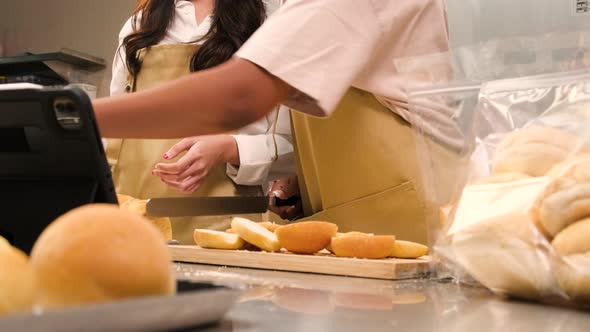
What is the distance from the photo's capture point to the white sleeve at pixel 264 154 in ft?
4.64

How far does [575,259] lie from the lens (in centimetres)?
53

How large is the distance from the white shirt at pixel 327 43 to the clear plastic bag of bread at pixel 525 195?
0.27 ft

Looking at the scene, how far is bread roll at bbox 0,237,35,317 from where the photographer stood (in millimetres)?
292

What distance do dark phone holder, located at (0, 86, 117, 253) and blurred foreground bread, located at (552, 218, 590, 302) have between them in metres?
0.34

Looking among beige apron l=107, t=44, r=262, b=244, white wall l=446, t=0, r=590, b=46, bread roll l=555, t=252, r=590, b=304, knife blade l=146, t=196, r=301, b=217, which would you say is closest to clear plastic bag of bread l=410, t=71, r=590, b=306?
bread roll l=555, t=252, r=590, b=304

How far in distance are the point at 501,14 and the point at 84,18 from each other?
163cm

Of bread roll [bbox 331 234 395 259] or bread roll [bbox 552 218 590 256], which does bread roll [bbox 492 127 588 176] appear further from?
bread roll [bbox 331 234 395 259]

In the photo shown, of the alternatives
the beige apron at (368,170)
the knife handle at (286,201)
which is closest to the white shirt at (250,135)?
the knife handle at (286,201)

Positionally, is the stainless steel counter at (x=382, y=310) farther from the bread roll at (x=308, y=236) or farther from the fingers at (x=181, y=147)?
the fingers at (x=181, y=147)

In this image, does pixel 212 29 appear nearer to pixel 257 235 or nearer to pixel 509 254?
pixel 257 235

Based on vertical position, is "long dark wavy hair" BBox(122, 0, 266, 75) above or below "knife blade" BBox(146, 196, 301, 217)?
above

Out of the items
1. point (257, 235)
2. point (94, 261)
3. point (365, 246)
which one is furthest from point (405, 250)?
point (94, 261)

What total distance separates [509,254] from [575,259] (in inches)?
2.1

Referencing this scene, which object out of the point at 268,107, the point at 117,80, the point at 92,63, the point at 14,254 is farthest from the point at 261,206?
the point at 92,63
